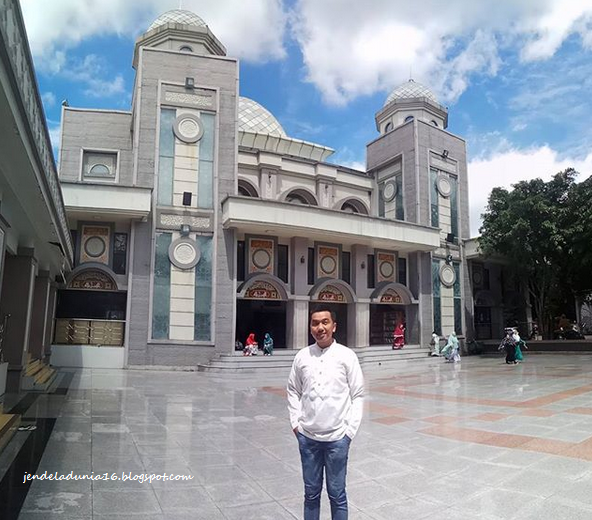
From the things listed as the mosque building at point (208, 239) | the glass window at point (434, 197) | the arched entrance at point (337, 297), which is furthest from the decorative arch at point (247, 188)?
the glass window at point (434, 197)

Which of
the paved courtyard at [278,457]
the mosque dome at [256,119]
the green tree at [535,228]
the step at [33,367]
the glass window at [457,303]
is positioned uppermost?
the mosque dome at [256,119]

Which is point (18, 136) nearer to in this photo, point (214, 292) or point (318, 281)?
point (214, 292)

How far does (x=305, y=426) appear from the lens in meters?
2.98

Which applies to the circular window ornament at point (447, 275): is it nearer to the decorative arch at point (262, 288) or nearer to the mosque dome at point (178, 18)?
the decorative arch at point (262, 288)

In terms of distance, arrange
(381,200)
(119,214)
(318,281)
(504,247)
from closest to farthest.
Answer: (119,214) → (318,281) → (504,247) → (381,200)

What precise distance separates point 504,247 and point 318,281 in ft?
29.8

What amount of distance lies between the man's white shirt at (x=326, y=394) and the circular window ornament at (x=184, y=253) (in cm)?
Result: 1390

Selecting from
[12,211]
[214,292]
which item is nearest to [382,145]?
[214,292]

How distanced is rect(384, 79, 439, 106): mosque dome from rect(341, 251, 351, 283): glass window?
37.7 ft

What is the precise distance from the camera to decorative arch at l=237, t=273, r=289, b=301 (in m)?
17.6

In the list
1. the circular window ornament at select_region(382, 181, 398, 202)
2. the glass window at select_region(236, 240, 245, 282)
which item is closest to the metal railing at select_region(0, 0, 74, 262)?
the glass window at select_region(236, 240, 245, 282)

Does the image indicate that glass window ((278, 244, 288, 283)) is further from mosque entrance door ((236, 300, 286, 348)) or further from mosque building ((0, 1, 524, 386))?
mosque entrance door ((236, 300, 286, 348))

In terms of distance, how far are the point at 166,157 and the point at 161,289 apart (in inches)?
182

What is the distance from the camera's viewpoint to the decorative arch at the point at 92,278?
16016 mm
